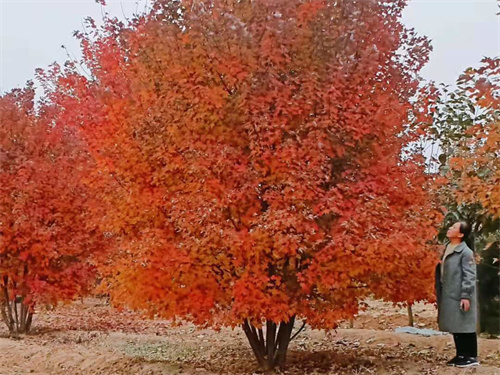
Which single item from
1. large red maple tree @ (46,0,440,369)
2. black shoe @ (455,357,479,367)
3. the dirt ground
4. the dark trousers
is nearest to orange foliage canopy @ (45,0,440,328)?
large red maple tree @ (46,0,440,369)

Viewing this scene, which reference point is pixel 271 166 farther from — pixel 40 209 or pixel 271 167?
pixel 40 209

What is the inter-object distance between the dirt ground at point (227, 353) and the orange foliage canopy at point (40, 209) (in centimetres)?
132

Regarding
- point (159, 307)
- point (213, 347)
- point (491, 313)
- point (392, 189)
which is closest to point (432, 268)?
point (392, 189)

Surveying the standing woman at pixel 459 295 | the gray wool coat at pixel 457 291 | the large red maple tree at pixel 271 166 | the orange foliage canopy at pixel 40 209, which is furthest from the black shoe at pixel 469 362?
the orange foliage canopy at pixel 40 209

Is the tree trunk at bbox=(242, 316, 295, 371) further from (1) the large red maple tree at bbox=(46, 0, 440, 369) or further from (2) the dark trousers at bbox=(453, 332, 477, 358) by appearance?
(2) the dark trousers at bbox=(453, 332, 477, 358)

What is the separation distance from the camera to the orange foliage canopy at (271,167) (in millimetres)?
6781

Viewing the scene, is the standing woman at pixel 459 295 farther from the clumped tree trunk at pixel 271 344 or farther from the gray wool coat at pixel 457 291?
the clumped tree trunk at pixel 271 344

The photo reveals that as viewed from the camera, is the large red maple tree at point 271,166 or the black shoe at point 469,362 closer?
the large red maple tree at point 271,166

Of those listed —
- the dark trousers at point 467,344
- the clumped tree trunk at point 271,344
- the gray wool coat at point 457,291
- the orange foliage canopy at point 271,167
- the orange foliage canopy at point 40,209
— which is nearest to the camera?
the orange foliage canopy at point 271,167

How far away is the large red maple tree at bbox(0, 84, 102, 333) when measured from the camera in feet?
40.5

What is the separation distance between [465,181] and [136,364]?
18.5ft

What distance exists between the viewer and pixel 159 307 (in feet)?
23.6

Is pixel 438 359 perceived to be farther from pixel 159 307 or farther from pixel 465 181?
pixel 159 307

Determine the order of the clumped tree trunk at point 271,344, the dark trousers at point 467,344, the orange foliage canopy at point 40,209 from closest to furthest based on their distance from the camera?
the dark trousers at point 467,344, the clumped tree trunk at point 271,344, the orange foliage canopy at point 40,209
